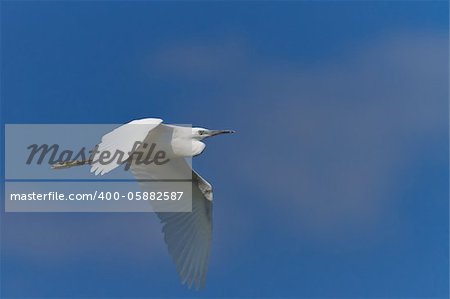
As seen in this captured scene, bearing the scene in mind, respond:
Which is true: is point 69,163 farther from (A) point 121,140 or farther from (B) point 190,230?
(A) point 121,140

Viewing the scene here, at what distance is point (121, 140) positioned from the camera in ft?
27.7

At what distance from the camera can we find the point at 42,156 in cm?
973

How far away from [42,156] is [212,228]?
2138 mm

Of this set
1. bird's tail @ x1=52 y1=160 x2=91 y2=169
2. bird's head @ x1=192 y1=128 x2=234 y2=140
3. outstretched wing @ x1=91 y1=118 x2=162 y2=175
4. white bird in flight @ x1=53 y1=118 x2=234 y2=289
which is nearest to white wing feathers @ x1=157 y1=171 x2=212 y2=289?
white bird in flight @ x1=53 y1=118 x2=234 y2=289

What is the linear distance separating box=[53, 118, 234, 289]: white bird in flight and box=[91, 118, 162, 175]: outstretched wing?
0.41m

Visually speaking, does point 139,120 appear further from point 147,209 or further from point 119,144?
point 147,209

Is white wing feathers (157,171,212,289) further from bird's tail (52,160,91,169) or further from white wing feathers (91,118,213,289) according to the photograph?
bird's tail (52,160,91,169)

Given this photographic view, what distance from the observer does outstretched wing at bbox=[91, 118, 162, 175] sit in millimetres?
8016

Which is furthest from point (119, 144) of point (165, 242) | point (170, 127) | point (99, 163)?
point (165, 242)

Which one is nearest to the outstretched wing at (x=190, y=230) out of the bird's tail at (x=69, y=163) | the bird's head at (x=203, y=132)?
the bird's head at (x=203, y=132)

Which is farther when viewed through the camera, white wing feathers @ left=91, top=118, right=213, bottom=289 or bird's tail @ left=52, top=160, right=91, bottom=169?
white wing feathers @ left=91, top=118, right=213, bottom=289

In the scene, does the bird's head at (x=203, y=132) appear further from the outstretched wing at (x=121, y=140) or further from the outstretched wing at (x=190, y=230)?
the outstretched wing at (x=121, y=140)

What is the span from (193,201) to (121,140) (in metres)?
2.36

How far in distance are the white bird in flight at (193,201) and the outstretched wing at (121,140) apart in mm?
411
